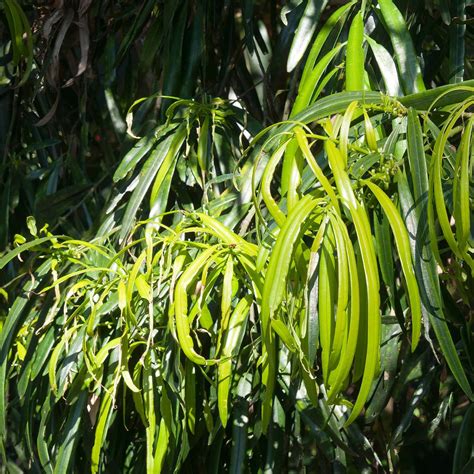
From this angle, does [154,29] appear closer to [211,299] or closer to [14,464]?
[211,299]

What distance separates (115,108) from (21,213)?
1.10ft

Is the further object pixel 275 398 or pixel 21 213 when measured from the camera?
pixel 21 213

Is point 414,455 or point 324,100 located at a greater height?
point 324,100

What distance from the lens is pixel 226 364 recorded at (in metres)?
0.90

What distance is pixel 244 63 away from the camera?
1.41 m

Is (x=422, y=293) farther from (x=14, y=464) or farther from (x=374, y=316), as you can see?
(x=14, y=464)

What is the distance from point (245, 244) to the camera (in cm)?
90

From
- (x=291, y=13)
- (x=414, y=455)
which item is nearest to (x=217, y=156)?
(x=291, y=13)

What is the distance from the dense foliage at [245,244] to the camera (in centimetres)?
77

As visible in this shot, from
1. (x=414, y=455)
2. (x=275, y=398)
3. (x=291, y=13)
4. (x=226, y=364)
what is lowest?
(x=414, y=455)

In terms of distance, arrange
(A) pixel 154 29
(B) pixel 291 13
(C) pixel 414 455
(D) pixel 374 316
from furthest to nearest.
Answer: (C) pixel 414 455
(A) pixel 154 29
(B) pixel 291 13
(D) pixel 374 316

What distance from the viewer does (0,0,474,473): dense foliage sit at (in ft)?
2.54

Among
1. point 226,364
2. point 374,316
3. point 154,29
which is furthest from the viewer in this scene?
point 154,29

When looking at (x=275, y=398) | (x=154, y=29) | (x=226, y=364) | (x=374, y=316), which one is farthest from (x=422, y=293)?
(x=154, y=29)
